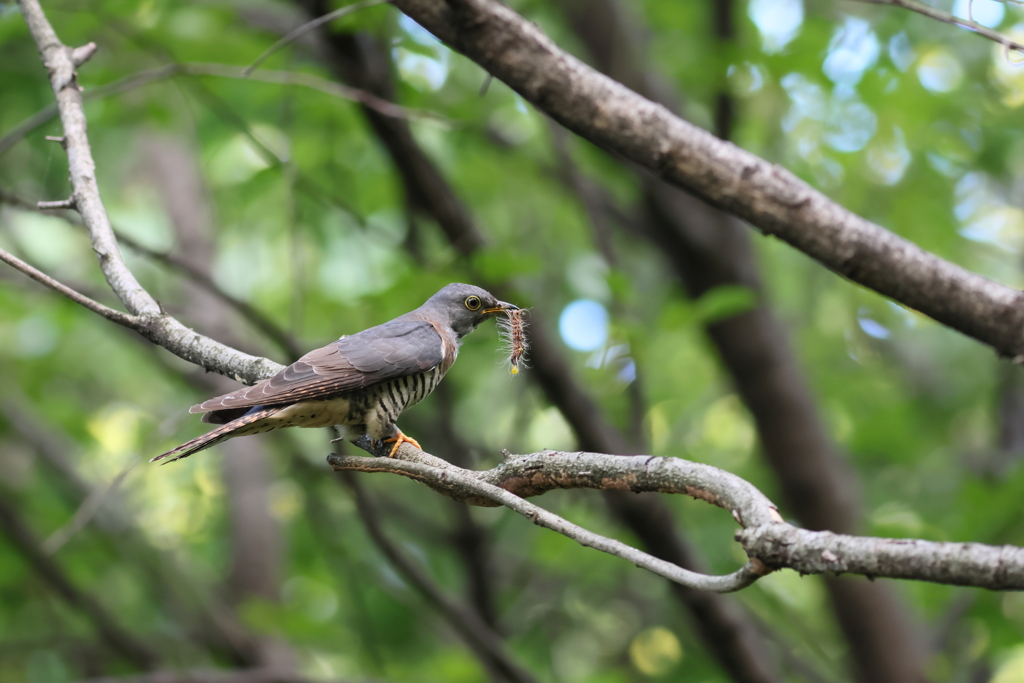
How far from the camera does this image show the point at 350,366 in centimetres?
300

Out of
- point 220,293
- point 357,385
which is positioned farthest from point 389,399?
point 220,293

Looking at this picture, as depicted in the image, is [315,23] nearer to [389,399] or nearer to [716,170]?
[389,399]

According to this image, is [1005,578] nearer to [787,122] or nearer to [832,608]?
[832,608]

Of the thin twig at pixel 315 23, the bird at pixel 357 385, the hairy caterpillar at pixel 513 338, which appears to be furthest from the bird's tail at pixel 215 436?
the thin twig at pixel 315 23

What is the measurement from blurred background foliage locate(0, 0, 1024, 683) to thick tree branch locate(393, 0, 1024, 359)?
3.56 feet

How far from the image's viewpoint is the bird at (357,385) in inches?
104

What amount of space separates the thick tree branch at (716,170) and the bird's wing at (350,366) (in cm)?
112

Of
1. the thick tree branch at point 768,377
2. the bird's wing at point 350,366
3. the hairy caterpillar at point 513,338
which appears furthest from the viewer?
the thick tree branch at point 768,377

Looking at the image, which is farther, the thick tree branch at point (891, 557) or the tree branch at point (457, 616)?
the tree branch at point (457, 616)

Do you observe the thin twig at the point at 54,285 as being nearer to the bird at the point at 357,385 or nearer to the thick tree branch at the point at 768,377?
the bird at the point at 357,385

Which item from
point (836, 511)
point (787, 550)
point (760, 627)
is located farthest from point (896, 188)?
point (787, 550)

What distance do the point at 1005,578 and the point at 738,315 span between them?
5.57 m

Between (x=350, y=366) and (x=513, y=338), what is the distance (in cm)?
67

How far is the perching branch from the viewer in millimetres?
1445
